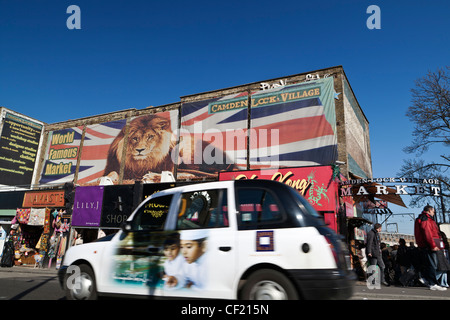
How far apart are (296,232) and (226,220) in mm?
941

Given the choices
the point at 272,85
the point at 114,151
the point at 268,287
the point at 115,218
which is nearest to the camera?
the point at 268,287

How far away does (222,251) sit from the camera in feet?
12.5

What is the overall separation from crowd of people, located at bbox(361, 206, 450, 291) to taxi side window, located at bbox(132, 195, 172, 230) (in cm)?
780

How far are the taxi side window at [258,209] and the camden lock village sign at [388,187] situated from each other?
1005 centimetres

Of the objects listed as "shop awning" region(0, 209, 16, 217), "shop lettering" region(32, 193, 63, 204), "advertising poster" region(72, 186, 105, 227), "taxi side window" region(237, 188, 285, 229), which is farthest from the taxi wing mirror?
"shop awning" region(0, 209, 16, 217)

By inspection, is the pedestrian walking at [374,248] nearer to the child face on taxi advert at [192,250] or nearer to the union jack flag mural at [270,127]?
the union jack flag mural at [270,127]

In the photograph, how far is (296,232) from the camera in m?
3.59

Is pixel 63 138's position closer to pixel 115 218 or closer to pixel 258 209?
pixel 115 218

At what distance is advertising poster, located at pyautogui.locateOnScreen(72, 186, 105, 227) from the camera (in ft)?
55.2

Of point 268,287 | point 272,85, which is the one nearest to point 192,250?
point 268,287

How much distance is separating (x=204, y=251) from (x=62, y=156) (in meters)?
24.8

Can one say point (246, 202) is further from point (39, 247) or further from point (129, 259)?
point (39, 247)

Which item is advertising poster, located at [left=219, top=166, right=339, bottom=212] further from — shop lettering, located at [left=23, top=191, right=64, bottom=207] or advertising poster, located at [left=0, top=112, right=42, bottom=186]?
advertising poster, located at [left=0, top=112, right=42, bottom=186]

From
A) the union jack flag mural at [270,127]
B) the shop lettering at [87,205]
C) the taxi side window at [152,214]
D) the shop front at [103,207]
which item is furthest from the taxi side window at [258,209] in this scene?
the shop lettering at [87,205]
